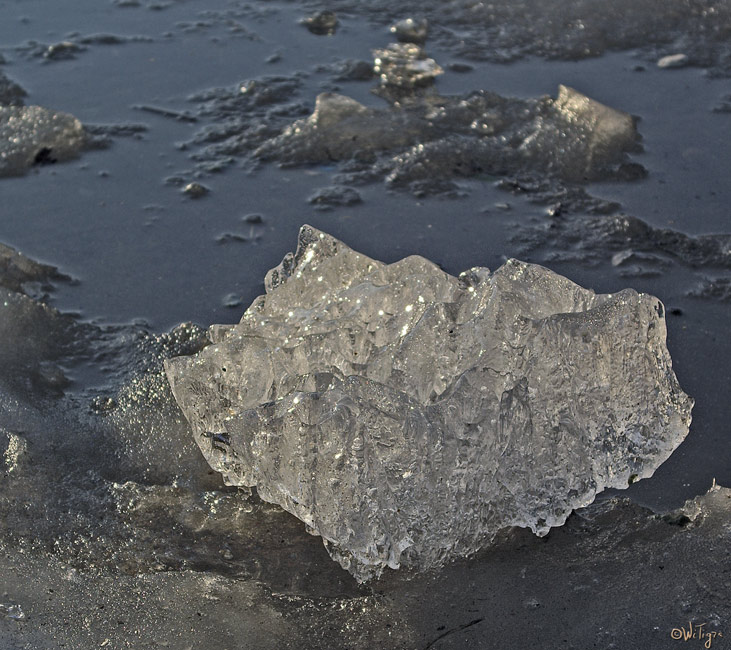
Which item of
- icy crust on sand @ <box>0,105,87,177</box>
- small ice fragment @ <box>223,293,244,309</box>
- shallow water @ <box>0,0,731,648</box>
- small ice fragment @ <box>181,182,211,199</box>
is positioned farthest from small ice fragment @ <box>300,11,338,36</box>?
small ice fragment @ <box>223,293,244,309</box>

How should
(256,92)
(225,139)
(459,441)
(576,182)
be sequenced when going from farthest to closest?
(256,92)
(225,139)
(576,182)
(459,441)

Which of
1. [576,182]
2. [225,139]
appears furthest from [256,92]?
[576,182]

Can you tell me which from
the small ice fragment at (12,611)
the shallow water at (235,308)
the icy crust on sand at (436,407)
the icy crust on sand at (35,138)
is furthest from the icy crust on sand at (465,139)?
the small ice fragment at (12,611)

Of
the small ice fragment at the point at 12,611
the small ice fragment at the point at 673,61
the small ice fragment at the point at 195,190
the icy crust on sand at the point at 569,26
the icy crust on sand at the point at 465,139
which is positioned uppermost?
the icy crust on sand at the point at 569,26

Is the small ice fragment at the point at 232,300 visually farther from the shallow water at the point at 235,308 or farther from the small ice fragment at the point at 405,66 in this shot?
the small ice fragment at the point at 405,66

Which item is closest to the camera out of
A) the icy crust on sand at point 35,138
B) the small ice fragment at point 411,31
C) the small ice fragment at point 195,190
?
the small ice fragment at point 195,190

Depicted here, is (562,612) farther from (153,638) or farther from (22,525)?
(22,525)
